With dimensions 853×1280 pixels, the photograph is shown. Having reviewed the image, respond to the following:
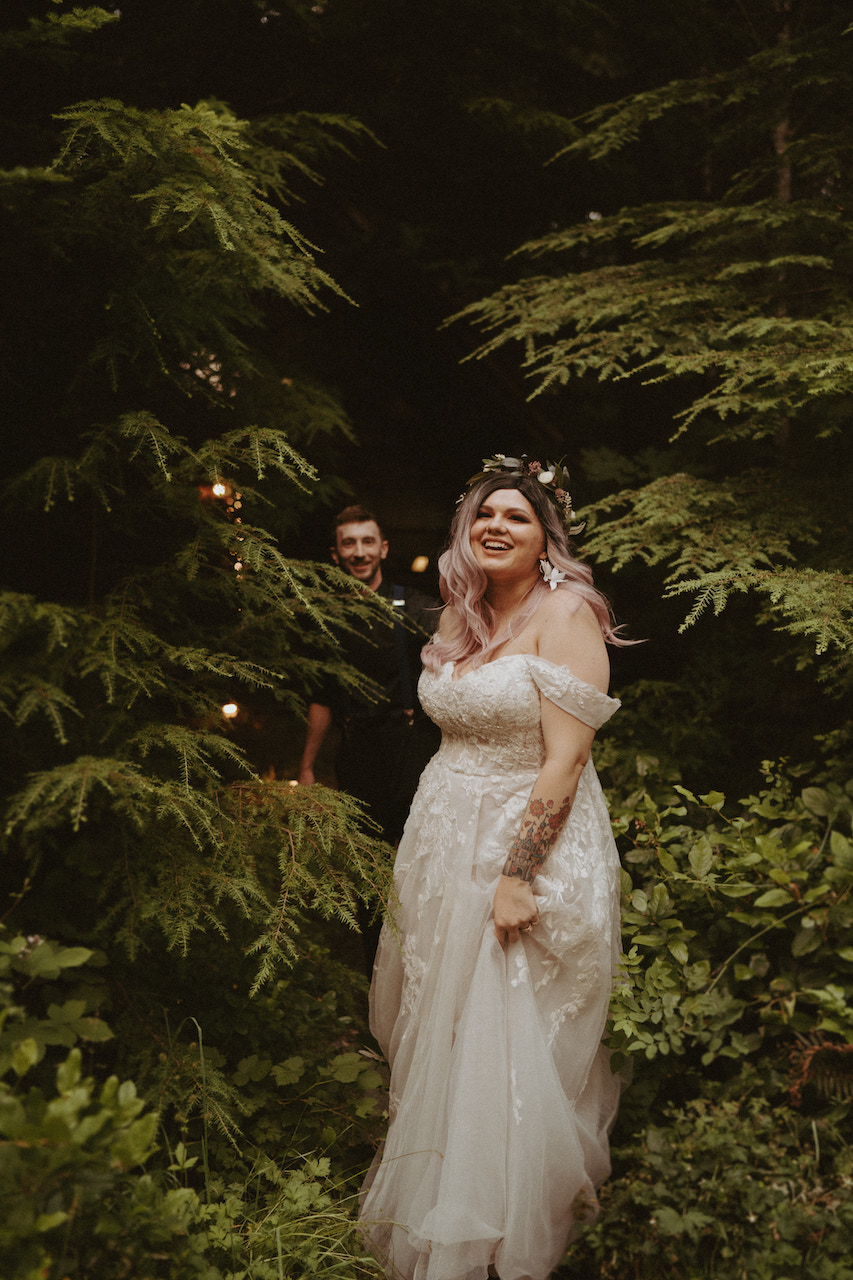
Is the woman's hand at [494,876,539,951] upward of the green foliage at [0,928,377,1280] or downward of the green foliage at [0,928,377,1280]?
upward

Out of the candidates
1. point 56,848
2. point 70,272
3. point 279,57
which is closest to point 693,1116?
point 56,848

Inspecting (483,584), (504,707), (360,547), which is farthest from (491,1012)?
(360,547)

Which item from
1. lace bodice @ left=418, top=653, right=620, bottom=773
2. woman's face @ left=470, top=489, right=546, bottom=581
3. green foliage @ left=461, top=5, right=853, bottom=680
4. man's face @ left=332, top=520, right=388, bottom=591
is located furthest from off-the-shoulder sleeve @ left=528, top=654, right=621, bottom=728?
man's face @ left=332, top=520, right=388, bottom=591

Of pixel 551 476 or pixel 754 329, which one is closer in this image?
pixel 551 476

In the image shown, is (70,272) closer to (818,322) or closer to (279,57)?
(279,57)

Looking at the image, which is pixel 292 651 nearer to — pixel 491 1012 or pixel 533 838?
pixel 533 838

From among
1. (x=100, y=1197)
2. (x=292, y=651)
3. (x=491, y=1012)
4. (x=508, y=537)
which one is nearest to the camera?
(x=100, y=1197)

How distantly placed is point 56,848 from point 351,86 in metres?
4.65

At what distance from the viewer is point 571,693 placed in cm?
259

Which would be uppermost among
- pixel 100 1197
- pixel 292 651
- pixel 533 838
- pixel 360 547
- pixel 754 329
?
pixel 754 329

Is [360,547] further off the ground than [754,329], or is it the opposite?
[754,329]

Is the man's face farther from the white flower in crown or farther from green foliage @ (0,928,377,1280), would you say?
Answer: green foliage @ (0,928,377,1280)

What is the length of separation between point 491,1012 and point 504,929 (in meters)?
0.25

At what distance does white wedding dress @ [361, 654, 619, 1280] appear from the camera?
239cm
